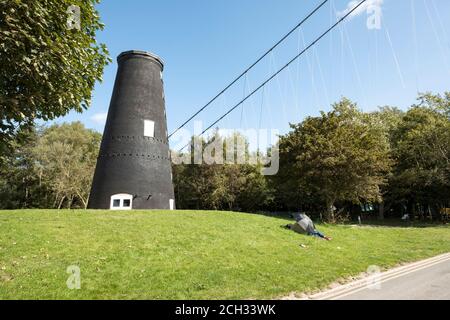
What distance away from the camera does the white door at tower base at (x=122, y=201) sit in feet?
64.7

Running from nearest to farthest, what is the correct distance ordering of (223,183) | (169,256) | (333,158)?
(169,256) < (333,158) < (223,183)

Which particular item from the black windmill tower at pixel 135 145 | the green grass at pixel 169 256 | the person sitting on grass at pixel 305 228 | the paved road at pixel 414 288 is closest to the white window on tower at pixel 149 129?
the black windmill tower at pixel 135 145

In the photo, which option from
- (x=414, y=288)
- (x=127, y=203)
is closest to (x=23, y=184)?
(x=127, y=203)

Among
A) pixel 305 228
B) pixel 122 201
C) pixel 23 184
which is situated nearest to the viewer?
pixel 305 228

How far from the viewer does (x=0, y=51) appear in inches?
289

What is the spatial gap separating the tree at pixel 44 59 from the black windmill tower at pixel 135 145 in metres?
10.7

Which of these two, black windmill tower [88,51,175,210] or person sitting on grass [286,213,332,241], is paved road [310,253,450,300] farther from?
black windmill tower [88,51,175,210]

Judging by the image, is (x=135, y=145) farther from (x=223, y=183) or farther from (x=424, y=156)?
(x=424, y=156)

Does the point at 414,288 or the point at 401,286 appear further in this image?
the point at 401,286

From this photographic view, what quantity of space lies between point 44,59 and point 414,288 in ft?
36.4

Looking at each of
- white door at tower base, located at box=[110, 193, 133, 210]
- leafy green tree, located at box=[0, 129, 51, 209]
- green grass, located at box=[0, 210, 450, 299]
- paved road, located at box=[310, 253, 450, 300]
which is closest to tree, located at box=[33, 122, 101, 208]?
leafy green tree, located at box=[0, 129, 51, 209]

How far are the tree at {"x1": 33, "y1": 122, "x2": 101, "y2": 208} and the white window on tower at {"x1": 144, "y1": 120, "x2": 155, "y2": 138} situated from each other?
21.6m

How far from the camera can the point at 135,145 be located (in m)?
21.0

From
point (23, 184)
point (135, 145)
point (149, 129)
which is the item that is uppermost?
point (149, 129)
